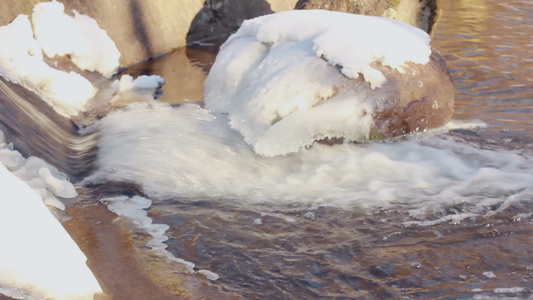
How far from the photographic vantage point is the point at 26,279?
88.1 inches

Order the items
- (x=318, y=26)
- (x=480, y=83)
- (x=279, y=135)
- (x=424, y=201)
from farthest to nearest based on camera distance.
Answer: (x=480, y=83) → (x=318, y=26) → (x=279, y=135) → (x=424, y=201)

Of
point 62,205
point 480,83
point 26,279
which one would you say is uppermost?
point 26,279

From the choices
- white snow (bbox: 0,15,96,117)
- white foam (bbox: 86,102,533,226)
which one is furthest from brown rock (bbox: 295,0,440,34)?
white snow (bbox: 0,15,96,117)

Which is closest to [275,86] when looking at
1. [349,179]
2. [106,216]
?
[349,179]

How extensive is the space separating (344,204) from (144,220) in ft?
3.52

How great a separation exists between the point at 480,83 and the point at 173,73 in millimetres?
2940

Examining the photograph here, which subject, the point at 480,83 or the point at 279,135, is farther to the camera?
the point at 480,83

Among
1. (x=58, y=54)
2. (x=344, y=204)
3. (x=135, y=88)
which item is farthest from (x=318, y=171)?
(x=58, y=54)

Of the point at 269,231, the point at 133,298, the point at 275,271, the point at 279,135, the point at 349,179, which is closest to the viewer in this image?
the point at 133,298

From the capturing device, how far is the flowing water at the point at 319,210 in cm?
291

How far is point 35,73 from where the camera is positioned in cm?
553

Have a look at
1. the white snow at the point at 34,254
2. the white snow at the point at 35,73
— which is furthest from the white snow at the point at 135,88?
the white snow at the point at 34,254

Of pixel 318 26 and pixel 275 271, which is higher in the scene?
pixel 318 26

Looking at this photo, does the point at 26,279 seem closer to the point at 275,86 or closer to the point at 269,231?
the point at 269,231
